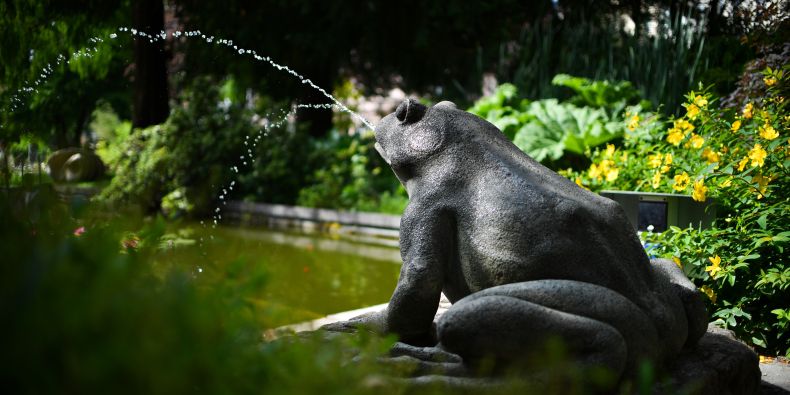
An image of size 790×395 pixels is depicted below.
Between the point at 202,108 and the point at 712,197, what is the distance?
33.6ft

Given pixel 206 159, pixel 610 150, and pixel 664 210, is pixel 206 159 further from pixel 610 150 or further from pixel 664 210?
pixel 664 210

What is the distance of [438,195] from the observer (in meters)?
2.94

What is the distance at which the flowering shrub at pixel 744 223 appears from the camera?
412cm

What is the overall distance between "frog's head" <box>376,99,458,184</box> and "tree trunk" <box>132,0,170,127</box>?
10.1 metres

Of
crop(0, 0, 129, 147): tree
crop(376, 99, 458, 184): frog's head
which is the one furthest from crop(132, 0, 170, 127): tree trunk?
crop(376, 99, 458, 184): frog's head

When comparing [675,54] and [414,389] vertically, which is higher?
[675,54]

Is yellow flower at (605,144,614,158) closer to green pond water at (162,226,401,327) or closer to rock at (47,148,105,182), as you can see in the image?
green pond water at (162,226,401,327)

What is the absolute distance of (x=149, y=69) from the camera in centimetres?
1259

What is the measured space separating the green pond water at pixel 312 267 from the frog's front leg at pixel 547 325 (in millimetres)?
1722

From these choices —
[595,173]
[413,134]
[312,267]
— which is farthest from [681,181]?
[312,267]

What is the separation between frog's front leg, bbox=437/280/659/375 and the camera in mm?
2436

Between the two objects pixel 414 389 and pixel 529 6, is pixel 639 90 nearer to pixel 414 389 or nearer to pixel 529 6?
pixel 529 6

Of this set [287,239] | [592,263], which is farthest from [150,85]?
[592,263]

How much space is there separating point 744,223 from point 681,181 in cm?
46
